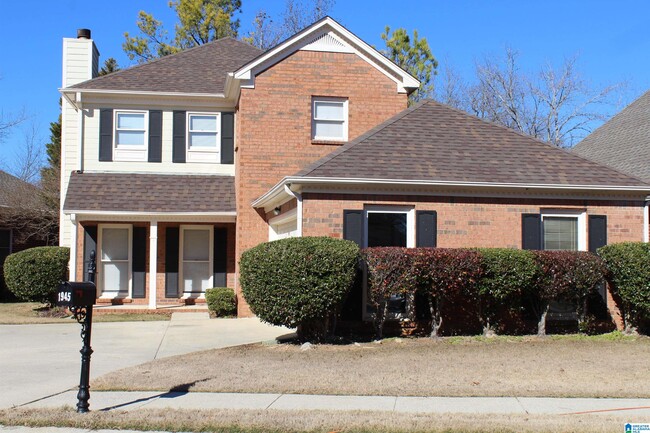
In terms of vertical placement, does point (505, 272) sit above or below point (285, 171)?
below

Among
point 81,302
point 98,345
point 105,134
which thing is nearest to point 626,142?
point 105,134

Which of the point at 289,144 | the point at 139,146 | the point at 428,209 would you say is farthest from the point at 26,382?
the point at 139,146

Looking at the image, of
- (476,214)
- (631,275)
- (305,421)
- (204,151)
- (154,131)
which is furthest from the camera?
(204,151)

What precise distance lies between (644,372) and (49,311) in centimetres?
1546

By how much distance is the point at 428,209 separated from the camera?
587 inches

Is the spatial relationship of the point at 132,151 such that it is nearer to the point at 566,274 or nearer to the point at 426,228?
the point at 426,228

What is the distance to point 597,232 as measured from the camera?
15266 millimetres

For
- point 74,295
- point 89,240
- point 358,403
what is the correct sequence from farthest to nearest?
point 89,240 → point 358,403 → point 74,295

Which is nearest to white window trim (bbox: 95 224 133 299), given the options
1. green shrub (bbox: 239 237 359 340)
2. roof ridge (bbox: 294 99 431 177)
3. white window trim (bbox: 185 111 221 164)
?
white window trim (bbox: 185 111 221 164)

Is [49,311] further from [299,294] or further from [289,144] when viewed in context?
[299,294]

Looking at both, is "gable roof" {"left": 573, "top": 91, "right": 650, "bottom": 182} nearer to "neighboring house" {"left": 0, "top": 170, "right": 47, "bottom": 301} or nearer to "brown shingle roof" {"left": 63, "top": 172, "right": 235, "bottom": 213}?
"brown shingle roof" {"left": 63, "top": 172, "right": 235, "bottom": 213}

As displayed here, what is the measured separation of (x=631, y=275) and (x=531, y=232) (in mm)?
2145

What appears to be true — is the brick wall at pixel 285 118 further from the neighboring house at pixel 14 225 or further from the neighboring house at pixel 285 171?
the neighboring house at pixel 14 225

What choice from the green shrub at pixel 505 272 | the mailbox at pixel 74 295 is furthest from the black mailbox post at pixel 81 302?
the green shrub at pixel 505 272
